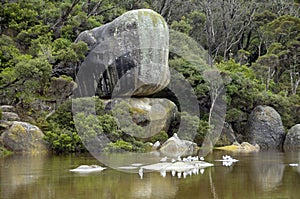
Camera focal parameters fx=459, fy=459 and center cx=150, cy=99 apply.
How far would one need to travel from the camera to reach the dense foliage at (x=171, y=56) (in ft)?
67.5

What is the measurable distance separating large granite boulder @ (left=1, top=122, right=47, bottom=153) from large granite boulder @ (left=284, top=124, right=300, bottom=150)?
14.6m

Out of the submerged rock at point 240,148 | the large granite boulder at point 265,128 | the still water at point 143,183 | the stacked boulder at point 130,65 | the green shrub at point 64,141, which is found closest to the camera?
the still water at point 143,183

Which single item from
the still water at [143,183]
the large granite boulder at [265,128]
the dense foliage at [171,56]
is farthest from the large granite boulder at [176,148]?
the large granite boulder at [265,128]

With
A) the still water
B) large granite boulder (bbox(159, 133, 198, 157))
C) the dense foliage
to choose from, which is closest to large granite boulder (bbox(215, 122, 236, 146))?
the dense foliage

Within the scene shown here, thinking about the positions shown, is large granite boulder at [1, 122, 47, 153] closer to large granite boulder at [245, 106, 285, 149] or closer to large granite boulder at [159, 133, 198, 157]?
large granite boulder at [159, 133, 198, 157]

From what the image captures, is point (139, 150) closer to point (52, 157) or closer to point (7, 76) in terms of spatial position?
point (52, 157)

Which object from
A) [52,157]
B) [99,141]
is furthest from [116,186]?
[99,141]

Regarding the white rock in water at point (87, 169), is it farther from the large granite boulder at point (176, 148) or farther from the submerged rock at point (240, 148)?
the submerged rock at point (240, 148)

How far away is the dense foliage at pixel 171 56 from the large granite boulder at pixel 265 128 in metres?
0.67

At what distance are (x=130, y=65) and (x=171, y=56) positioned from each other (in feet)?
20.3

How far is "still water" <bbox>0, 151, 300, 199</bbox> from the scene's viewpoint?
10.0 meters

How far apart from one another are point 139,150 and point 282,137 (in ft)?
37.0

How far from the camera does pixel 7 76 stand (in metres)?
20.0

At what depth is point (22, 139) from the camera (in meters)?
19.8
